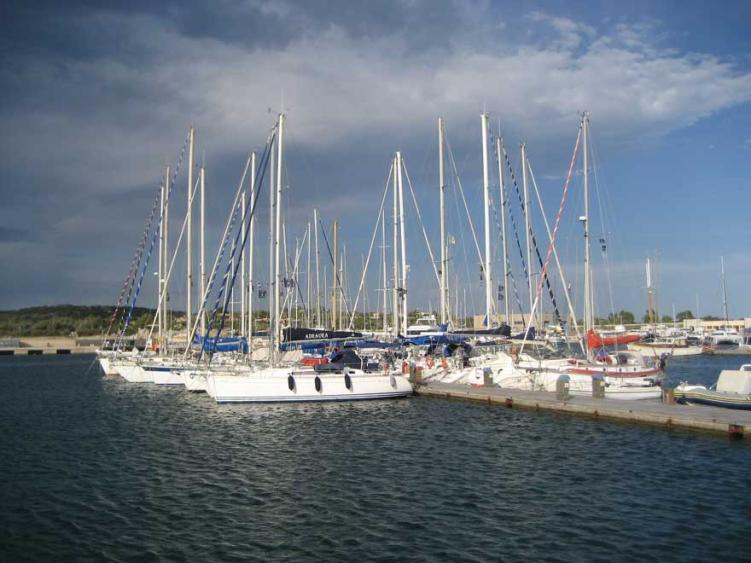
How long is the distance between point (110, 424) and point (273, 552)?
20418 mm

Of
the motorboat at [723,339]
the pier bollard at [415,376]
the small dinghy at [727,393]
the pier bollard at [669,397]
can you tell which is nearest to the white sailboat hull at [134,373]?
the pier bollard at [415,376]

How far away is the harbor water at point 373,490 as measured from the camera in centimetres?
1293

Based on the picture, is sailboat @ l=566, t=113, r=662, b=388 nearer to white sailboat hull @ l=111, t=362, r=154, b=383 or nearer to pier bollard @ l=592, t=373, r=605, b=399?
pier bollard @ l=592, t=373, r=605, b=399

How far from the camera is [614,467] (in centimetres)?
1900

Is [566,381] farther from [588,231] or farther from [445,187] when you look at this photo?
[445,187]

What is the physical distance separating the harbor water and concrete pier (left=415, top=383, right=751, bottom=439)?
53 cm

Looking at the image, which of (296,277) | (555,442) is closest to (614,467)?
(555,442)

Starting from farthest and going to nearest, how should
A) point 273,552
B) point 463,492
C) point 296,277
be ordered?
point 296,277, point 463,492, point 273,552

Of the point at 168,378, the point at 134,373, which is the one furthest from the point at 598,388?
the point at 134,373

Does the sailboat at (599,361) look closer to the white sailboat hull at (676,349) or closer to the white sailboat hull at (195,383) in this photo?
the white sailboat hull at (195,383)

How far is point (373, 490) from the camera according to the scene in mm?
17156

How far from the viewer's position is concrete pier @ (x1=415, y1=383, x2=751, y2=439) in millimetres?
22953

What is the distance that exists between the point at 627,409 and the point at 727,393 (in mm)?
4767

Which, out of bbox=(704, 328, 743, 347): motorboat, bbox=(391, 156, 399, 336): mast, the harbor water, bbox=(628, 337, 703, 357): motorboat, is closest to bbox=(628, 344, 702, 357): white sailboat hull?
bbox=(628, 337, 703, 357): motorboat
